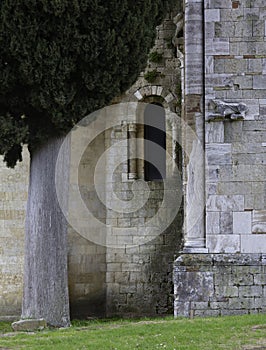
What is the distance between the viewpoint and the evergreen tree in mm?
10789

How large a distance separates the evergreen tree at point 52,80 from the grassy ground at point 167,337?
2.02 meters

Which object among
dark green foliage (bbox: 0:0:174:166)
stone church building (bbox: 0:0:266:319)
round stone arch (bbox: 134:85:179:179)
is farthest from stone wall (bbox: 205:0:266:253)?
round stone arch (bbox: 134:85:179:179)

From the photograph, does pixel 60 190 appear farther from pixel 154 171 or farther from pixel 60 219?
pixel 154 171

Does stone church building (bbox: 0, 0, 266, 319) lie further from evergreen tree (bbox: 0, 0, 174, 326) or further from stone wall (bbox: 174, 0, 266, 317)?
stone wall (bbox: 174, 0, 266, 317)

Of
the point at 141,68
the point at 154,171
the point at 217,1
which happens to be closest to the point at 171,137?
the point at 154,171

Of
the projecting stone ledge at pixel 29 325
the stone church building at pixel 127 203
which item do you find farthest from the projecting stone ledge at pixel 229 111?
the projecting stone ledge at pixel 29 325

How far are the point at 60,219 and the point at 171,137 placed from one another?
3374 mm

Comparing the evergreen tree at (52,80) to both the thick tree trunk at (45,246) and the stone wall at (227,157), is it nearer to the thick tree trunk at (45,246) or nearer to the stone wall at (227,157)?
the thick tree trunk at (45,246)

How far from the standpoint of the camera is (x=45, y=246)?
1209 cm

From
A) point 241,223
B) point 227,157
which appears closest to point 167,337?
point 241,223

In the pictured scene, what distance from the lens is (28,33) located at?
1075 cm

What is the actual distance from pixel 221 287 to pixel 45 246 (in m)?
2.91

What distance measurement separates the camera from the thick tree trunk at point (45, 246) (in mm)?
12016

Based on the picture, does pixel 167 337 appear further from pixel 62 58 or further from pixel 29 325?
pixel 62 58
